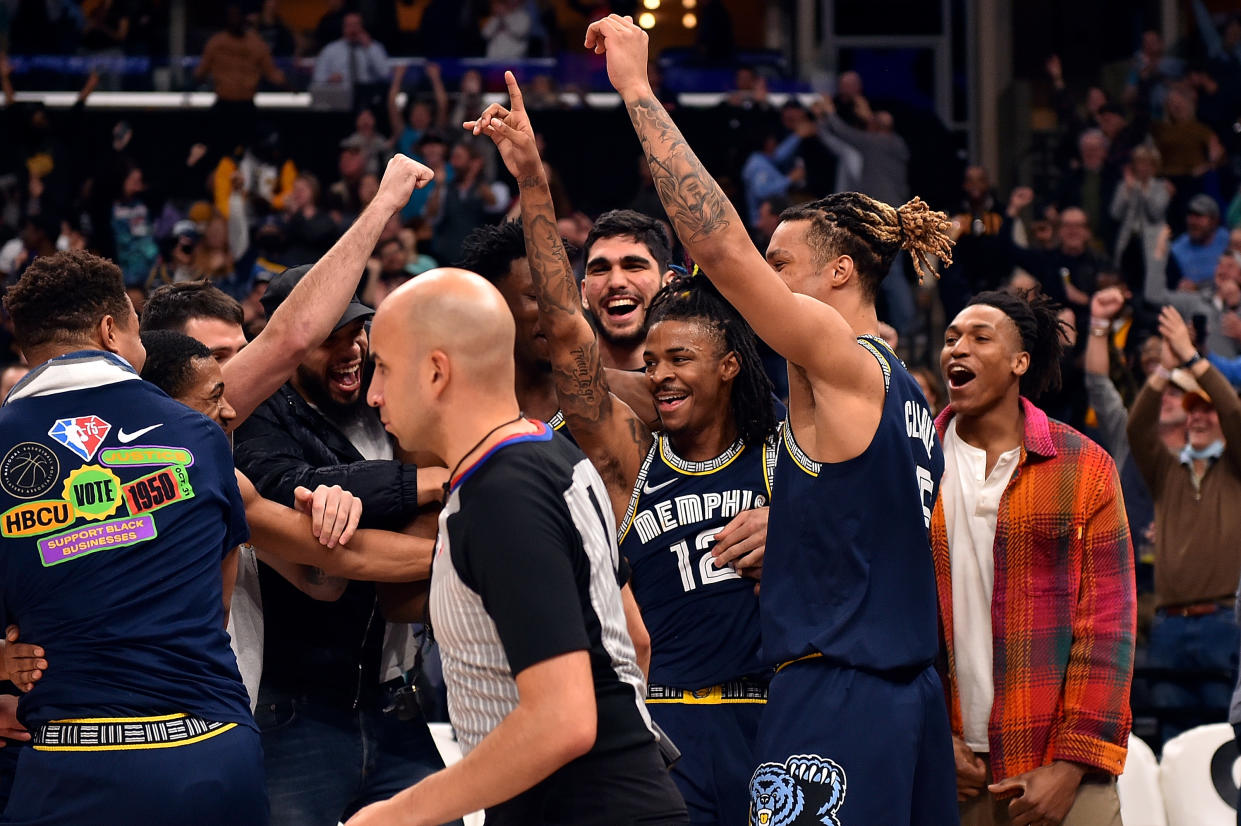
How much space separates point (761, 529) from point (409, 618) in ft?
3.36

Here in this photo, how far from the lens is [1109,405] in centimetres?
848

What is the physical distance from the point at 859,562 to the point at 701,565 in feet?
2.18

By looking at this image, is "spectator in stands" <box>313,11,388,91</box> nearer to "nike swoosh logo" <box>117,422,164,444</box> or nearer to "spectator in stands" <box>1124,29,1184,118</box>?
"spectator in stands" <box>1124,29,1184,118</box>

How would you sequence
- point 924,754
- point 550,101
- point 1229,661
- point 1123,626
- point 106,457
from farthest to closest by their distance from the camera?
point 550,101 < point 1229,661 < point 1123,626 < point 924,754 < point 106,457

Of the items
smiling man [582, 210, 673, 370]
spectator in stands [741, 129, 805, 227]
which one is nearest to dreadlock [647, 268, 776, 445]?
smiling man [582, 210, 673, 370]

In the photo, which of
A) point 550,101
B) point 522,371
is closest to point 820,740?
point 522,371

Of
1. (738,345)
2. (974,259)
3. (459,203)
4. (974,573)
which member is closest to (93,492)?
(738,345)

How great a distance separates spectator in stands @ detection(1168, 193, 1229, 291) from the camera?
12031 millimetres

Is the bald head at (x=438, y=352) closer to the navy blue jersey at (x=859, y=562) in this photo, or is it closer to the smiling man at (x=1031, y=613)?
the navy blue jersey at (x=859, y=562)

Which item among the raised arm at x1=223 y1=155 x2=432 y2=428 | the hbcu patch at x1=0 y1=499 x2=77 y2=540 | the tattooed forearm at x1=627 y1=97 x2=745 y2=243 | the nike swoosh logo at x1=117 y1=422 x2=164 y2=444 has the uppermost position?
the tattooed forearm at x1=627 y1=97 x2=745 y2=243

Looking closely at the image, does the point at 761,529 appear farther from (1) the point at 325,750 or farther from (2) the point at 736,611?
Result: (1) the point at 325,750

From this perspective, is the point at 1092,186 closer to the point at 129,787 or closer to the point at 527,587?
the point at 129,787

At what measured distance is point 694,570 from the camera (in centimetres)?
406

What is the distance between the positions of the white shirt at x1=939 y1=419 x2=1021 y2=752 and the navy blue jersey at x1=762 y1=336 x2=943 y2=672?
1004 mm
